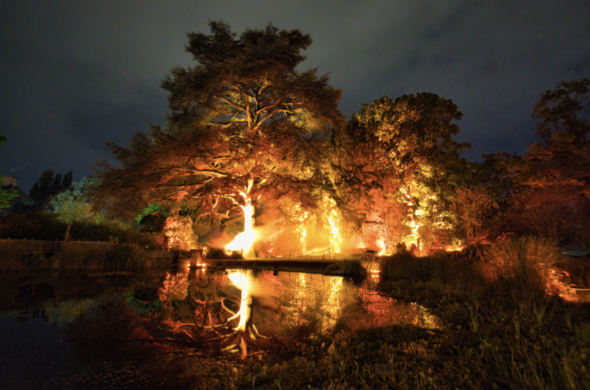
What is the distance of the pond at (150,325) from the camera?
3.36 metres

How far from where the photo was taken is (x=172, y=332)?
4.81 metres

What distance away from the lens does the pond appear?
11.0 feet

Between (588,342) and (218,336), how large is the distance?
4800mm

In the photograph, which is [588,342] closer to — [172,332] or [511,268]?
[511,268]

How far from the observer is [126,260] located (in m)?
13.0

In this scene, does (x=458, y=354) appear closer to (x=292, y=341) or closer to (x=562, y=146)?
(x=292, y=341)

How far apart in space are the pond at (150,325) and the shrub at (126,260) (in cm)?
362

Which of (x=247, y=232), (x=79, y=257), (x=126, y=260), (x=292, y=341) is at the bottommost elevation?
(x=292, y=341)

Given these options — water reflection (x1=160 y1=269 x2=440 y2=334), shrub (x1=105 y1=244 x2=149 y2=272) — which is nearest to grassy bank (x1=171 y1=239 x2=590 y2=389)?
water reflection (x1=160 y1=269 x2=440 y2=334)

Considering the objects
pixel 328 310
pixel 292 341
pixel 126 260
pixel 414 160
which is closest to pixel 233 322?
pixel 292 341

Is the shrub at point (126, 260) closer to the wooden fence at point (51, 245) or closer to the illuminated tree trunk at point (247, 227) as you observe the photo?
the wooden fence at point (51, 245)

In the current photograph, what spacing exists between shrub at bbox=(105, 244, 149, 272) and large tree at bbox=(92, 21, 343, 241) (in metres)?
4.34

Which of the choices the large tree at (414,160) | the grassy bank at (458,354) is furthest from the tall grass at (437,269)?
the large tree at (414,160)

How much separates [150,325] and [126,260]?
30.3 ft
